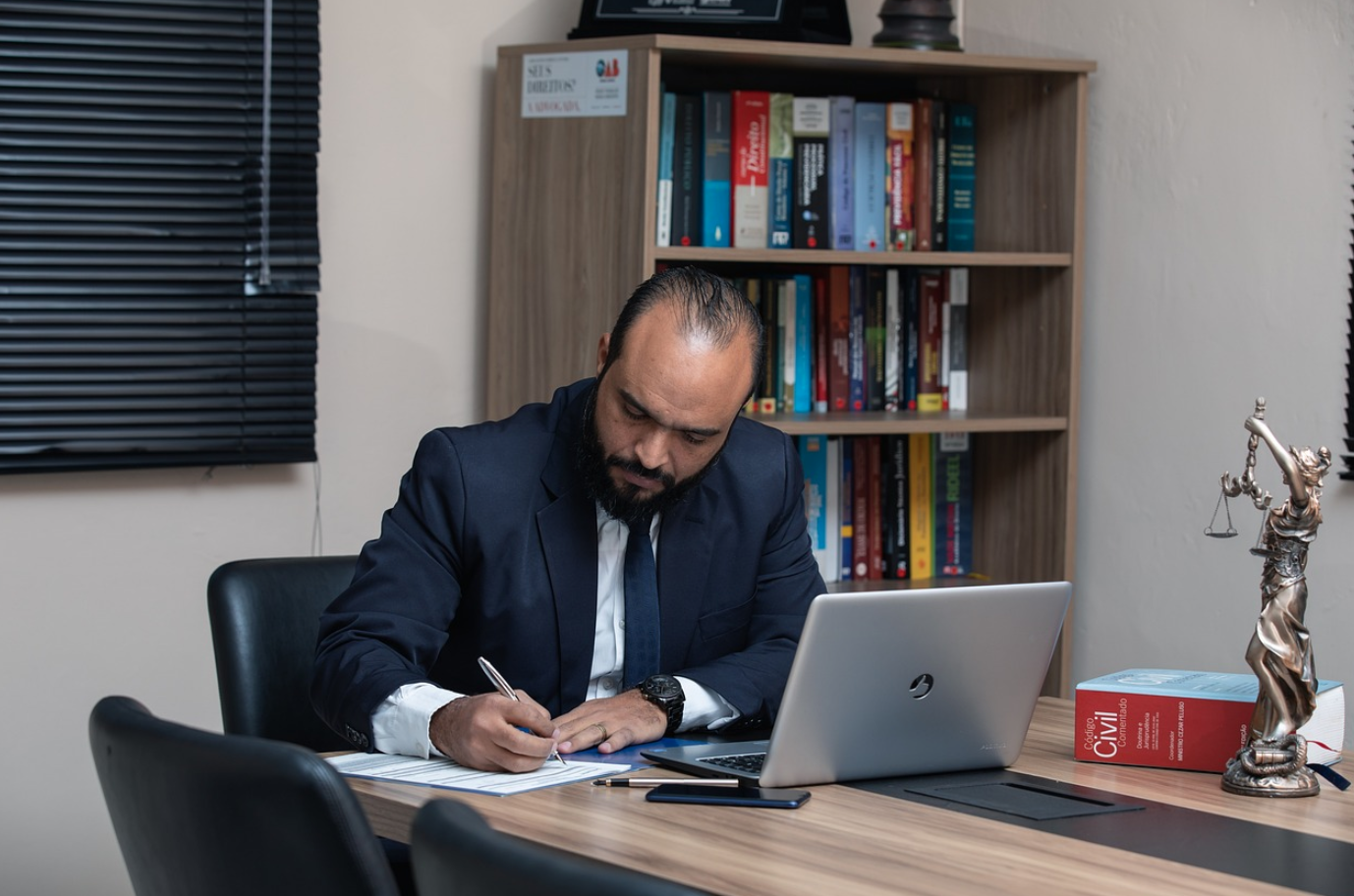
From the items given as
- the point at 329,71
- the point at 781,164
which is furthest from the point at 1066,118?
the point at 329,71

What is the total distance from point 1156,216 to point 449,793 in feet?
6.95

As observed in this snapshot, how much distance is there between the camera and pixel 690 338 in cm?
199

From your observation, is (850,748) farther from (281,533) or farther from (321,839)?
(281,533)

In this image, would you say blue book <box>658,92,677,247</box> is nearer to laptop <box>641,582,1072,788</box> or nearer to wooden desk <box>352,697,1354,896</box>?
laptop <box>641,582,1072,788</box>

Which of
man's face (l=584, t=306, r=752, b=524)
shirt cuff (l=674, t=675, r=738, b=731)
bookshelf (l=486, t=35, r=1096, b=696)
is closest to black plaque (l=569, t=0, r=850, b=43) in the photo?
bookshelf (l=486, t=35, r=1096, b=696)

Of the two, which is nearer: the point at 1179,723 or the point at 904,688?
the point at 904,688

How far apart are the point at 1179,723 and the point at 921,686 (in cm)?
34

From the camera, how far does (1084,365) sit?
11.0ft

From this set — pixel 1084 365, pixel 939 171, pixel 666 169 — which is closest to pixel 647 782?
pixel 666 169

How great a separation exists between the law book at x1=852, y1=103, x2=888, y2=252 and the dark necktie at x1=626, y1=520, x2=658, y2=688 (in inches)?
53.7

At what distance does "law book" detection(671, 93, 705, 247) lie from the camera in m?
3.19

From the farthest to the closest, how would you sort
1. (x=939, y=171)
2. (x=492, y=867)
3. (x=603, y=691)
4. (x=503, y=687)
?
(x=939, y=171), (x=603, y=691), (x=503, y=687), (x=492, y=867)

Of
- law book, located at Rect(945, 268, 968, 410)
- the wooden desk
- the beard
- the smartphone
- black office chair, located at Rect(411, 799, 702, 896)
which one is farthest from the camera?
law book, located at Rect(945, 268, 968, 410)

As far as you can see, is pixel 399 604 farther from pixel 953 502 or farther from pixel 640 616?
pixel 953 502
